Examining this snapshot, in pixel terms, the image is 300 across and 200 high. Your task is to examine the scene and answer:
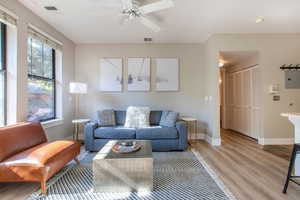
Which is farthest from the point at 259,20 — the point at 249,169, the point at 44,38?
the point at 44,38

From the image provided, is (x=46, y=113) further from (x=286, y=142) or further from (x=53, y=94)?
(x=286, y=142)

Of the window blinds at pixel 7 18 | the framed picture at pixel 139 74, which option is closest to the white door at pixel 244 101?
the framed picture at pixel 139 74

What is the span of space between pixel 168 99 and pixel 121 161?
3.01 meters

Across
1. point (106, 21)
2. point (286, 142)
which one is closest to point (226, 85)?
point (286, 142)

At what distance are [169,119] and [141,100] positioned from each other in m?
1.16

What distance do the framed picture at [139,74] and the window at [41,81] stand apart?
1.85 meters

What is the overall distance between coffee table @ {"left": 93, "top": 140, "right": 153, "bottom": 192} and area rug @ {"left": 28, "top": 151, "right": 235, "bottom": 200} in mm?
76

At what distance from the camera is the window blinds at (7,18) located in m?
2.54

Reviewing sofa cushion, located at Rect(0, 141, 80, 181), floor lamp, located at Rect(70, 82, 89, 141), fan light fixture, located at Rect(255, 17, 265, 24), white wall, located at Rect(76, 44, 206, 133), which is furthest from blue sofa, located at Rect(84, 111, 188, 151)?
fan light fixture, located at Rect(255, 17, 265, 24)

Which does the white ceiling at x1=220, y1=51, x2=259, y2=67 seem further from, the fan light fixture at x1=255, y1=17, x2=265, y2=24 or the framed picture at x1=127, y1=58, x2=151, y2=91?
the framed picture at x1=127, y1=58, x2=151, y2=91

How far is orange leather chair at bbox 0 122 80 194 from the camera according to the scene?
205cm

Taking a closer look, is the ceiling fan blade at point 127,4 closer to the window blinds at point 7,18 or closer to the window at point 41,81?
the window blinds at point 7,18

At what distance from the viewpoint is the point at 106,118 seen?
4223mm

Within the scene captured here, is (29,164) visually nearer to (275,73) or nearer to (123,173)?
(123,173)
